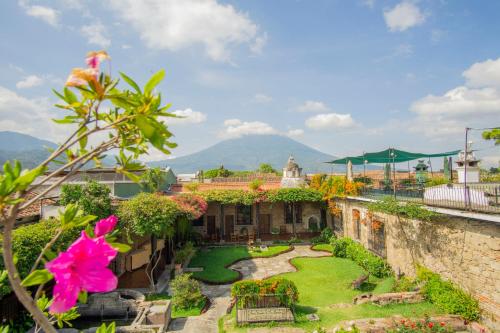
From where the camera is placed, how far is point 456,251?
381 inches

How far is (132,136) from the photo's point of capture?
164 cm

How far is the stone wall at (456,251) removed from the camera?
8.29m

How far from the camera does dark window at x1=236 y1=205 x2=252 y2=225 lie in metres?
23.3

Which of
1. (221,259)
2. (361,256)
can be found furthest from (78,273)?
(221,259)

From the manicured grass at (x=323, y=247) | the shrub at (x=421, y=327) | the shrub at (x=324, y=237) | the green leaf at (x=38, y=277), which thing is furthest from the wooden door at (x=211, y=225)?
the green leaf at (x=38, y=277)

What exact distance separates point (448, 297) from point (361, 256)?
6034 mm

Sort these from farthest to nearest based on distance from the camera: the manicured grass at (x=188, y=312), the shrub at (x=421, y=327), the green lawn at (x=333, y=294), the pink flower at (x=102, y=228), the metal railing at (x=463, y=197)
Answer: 1. the manicured grass at (x=188, y=312)
2. the green lawn at (x=333, y=294)
3. the metal railing at (x=463, y=197)
4. the shrub at (x=421, y=327)
5. the pink flower at (x=102, y=228)

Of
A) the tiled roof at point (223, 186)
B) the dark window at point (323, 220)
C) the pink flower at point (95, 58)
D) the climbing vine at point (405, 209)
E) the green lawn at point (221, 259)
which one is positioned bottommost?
the green lawn at point (221, 259)

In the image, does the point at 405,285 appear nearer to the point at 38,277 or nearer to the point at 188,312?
the point at 188,312

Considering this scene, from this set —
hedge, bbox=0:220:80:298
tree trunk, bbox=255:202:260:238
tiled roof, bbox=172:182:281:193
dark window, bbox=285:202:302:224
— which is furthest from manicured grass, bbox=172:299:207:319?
tiled roof, bbox=172:182:281:193

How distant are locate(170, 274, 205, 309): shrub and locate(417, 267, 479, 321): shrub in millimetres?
8108

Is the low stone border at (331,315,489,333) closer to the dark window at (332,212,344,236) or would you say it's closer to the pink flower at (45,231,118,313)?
the pink flower at (45,231,118,313)

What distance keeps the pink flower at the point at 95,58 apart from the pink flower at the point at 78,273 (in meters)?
0.69

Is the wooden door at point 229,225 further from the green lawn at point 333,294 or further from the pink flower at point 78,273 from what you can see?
the pink flower at point 78,273
